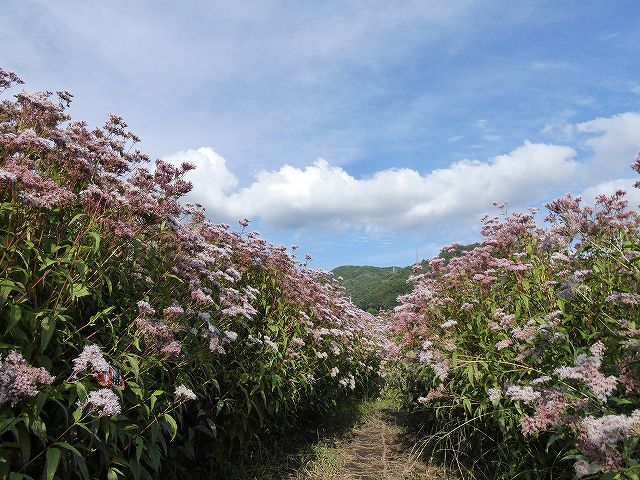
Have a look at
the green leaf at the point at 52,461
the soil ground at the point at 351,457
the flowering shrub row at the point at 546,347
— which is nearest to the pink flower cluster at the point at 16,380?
the green leaf at the point at 52,461

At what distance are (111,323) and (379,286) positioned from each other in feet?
176

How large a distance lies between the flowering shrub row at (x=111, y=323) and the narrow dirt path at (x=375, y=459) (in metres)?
0.94

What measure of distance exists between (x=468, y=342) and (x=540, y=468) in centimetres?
143

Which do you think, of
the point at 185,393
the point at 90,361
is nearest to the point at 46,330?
the point at 90,361

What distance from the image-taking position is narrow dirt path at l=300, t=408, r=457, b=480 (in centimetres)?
530

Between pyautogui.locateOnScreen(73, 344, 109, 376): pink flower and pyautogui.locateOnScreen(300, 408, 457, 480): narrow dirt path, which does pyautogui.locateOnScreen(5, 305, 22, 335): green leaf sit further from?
pyautogui.locateOnScreen(300, 408, 457, 480): narrow dirt path

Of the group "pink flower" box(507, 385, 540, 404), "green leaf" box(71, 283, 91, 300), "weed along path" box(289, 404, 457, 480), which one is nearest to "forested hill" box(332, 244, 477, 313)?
"weed along path" box(289, 404, 457, 480)

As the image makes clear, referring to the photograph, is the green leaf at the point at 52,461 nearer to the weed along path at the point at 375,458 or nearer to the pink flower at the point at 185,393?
the pink flower at the point at 185,393

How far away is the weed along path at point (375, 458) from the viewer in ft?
17.4

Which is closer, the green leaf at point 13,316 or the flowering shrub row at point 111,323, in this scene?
the green leaf at point 13,316

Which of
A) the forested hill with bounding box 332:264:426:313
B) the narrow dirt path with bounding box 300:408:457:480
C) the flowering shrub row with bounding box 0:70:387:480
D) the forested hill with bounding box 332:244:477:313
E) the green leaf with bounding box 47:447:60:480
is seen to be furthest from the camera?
the forested hill with bounding box 332:264:426:313

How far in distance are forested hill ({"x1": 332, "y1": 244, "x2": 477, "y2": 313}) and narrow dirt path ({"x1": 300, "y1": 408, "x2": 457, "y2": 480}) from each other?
8.63 feet

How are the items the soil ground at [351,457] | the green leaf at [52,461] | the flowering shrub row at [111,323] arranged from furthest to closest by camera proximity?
the soil ground at [351,457] < the flowering shrub row at [111,323] < the green leaf at [52,461]

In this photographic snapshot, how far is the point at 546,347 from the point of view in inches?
140
